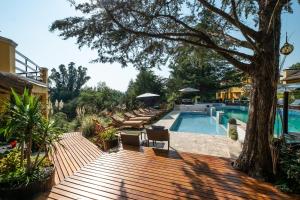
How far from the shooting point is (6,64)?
28.4ft

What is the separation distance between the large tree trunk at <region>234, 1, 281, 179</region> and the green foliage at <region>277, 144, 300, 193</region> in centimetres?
25

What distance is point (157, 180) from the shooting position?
4320 millimetres

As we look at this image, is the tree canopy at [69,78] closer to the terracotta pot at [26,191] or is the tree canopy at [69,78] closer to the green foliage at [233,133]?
the green foliage at [233,133]

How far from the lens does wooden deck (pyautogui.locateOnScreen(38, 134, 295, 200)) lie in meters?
3.73

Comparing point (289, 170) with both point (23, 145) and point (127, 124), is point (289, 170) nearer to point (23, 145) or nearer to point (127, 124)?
point (23, 145)

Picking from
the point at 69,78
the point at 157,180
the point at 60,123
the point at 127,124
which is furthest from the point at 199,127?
the point at 69,78

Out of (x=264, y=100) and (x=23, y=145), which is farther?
(x=264, y=100)

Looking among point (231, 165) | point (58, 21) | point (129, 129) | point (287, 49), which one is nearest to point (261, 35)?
point (287, 49)

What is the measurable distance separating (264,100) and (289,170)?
151 cm

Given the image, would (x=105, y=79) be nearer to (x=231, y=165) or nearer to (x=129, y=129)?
(x=129, y=129)

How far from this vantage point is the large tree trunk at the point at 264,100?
170 inches

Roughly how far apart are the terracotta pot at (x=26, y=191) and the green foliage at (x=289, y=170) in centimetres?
465

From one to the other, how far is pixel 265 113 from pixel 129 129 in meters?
7.59

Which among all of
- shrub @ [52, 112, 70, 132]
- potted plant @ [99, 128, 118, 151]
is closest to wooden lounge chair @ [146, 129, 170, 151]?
potted plant @ [99, 128, 118, 151]
